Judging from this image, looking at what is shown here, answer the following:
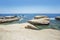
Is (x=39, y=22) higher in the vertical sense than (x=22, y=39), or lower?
lower

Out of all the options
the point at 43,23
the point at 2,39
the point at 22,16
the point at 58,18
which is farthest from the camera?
the point at 22,16

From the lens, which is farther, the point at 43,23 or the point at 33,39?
the point at 43,23

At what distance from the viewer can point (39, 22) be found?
9203 millimetres

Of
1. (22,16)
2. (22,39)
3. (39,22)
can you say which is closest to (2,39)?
(22,39)

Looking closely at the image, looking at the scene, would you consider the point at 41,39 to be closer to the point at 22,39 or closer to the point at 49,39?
the point at 49,39

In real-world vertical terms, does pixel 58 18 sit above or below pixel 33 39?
below

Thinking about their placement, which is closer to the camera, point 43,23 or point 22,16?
point 43,23

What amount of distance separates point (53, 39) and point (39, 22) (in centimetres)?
600

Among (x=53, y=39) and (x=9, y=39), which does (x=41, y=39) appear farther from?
(x=9, y=39)

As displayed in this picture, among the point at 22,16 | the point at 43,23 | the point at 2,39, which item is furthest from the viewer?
the point at 22,16

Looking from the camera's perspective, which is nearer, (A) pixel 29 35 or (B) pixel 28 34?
(A) pixel 29 35

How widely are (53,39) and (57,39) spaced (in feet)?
0.33

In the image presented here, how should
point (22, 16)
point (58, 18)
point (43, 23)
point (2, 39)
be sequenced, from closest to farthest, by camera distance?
point (2, 39) → point (43, 23) → point (58, 18) → point (22, 16)

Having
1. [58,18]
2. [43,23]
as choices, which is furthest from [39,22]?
[58,18]
